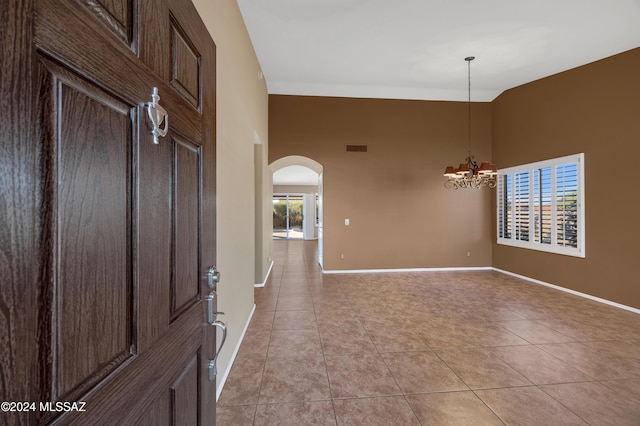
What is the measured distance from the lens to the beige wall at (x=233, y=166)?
2.03 meters

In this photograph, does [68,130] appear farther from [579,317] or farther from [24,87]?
[579,317]

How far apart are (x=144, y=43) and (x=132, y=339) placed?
0.74 m

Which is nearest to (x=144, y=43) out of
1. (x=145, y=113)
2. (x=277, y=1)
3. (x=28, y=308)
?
(x=145, y=113)

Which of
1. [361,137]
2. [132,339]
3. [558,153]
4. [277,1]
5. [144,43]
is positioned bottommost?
[132,339]

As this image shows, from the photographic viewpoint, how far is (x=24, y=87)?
15.3 inches

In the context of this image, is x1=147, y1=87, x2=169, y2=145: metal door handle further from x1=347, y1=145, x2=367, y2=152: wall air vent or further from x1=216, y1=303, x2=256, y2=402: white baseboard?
x1=347, y1=145, x2=367, y2=152: wall air vent

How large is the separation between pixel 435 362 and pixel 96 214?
2727 millimetres

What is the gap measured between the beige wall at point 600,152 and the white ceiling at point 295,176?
6.08 m

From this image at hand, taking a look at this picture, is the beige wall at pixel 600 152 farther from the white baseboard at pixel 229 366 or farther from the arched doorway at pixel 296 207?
the arched doorway at pixel 296 207

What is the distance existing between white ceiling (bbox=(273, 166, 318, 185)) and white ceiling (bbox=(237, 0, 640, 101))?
3817mm

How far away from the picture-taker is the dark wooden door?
1.26 ft

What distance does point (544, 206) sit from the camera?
15.5ft

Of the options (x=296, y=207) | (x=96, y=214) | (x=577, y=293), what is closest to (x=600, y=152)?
(x=577, y=293)

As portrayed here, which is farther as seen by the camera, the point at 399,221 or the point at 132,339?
the point at 399,221
